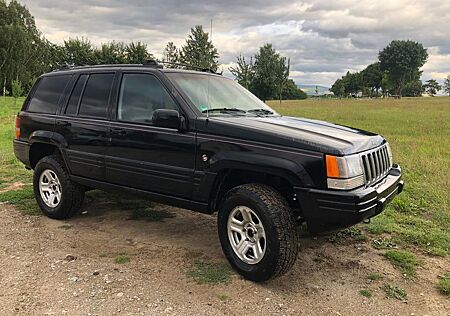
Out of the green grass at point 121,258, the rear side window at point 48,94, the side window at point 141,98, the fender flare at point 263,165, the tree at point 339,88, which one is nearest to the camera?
the fender flare at point 263,165

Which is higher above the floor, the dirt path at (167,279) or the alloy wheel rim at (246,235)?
the alloy wheel rim at (246,235)

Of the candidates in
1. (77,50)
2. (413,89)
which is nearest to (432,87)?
(413,89)

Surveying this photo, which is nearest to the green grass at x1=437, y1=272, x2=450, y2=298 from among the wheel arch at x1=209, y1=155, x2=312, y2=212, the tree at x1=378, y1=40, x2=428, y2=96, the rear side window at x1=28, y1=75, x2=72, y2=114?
the wheel arch at x1=209, y1=155, x2=312, y2=212

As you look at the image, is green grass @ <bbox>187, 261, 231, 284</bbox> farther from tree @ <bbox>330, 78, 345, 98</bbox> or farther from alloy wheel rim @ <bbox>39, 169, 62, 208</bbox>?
tree @ <bbox>330, 78, 345, 98</bbox>

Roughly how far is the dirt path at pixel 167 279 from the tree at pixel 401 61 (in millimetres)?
100549

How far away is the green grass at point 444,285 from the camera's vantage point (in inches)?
141

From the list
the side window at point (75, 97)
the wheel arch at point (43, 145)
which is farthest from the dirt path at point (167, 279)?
the side window at point (75, 97)

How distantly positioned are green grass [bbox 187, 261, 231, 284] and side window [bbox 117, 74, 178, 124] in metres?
1.54

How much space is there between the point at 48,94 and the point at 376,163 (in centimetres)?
415

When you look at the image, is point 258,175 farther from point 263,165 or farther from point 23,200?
point 23,200

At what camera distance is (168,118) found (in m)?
3.96

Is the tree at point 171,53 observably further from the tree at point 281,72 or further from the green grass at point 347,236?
the green grass at point 347,236

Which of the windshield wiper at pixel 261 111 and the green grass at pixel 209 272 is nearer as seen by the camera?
the green grass at pixel 209 272

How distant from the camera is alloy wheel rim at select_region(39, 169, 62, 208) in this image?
5.40 meters
